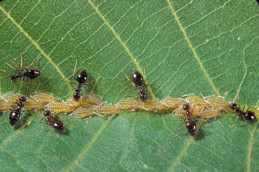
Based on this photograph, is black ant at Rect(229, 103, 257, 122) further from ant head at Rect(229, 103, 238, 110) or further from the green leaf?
the green leaf

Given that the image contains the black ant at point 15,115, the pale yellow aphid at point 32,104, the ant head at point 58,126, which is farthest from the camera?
the pale yellow aphid at point 32,104

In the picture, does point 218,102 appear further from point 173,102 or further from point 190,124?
point 173,102

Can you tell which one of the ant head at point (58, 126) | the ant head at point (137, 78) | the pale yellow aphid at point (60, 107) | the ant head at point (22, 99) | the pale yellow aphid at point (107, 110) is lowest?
the pale yellow aphid at point (107, 110)

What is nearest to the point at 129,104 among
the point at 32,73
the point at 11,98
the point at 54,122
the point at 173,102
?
the point at 173,102

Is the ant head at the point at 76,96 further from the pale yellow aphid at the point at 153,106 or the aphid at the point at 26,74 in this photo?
the pale yellow aphid at the point at 153,106

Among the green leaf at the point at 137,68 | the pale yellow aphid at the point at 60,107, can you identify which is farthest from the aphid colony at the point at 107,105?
the green leaf at the point at 137,68

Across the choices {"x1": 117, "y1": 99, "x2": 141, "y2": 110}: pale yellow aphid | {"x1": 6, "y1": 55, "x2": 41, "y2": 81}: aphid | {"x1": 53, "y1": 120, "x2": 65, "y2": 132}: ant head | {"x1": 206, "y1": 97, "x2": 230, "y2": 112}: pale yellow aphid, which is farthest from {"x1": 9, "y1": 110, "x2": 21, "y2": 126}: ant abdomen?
{"x1": 206, "y1": 97, "x2": 230, "y2": 112}: pale yellow aphid
